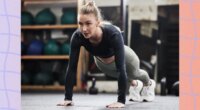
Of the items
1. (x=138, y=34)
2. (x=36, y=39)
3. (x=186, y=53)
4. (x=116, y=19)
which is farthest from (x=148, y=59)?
(x=186, y=53)

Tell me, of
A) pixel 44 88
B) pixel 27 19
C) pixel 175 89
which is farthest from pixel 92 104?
pixel 27 19

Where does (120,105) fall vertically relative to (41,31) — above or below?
below

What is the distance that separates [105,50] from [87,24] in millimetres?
306

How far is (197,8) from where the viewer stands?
48.0 inches

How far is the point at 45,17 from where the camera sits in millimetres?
5215

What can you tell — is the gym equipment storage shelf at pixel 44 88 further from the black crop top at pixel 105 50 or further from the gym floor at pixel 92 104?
the black crop top at pixel 105 50

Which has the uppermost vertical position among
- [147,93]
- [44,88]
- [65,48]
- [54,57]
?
[65,48]

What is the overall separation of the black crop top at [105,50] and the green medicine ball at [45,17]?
2710 millimetres

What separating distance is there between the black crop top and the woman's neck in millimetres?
19

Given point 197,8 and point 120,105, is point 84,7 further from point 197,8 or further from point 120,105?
point 197,8

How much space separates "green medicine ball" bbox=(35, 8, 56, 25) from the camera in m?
5.22

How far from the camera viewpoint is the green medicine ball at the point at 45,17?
5223mm

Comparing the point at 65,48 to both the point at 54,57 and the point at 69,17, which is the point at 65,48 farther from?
the point at 69,17
